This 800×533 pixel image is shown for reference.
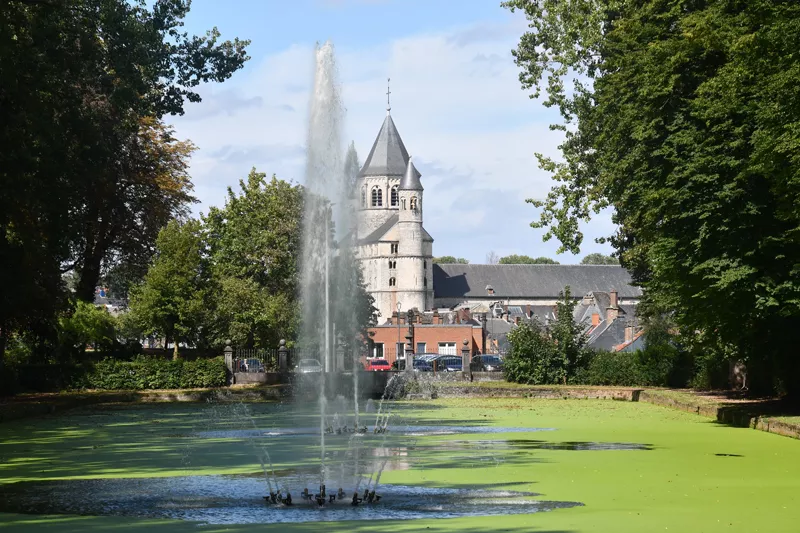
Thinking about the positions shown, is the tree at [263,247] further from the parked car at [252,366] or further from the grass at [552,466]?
the grass at [552,466]

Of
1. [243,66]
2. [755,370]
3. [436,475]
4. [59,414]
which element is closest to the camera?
[436,475]

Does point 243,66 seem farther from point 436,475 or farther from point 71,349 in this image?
point 436,475

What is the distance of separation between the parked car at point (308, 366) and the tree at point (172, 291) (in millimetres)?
5212

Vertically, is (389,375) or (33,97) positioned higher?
(33,97)

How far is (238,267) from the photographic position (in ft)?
200

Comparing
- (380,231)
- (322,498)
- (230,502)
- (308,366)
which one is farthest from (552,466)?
(380,231)

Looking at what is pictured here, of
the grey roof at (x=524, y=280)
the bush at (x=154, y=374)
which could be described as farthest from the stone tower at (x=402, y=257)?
the bush at (x=154, y=374)

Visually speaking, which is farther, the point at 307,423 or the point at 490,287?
the point at 490,287

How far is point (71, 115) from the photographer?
30.5 m

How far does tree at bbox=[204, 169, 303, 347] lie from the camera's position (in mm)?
58312

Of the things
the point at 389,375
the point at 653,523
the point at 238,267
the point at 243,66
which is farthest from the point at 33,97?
Answer: the point at 238,267

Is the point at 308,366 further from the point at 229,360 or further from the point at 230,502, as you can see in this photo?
the point at 230,502

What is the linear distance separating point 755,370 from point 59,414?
1992 cm

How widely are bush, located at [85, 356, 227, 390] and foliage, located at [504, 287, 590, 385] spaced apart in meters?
12.0
